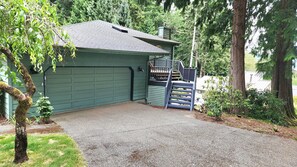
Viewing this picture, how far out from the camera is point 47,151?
405 cm

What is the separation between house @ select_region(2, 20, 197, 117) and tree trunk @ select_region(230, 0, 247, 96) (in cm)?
342

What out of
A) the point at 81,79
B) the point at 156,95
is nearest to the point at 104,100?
the point at 81,79

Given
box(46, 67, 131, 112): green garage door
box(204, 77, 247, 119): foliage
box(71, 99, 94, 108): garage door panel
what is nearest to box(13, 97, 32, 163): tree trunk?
box(46, 67, 131, 112): green garage door

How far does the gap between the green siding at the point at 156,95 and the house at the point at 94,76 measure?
0.04 meters

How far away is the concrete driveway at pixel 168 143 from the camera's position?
4082mm

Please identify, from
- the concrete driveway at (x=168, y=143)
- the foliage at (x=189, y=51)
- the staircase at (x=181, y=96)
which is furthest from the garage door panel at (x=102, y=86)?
the foliage at (x=189, y=51)

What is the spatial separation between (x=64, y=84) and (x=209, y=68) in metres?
22.8

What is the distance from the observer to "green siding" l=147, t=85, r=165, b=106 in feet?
35.3

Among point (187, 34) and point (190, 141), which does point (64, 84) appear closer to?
point (190, 141)

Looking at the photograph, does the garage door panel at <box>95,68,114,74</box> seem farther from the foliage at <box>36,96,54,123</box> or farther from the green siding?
the foliage at <box>36,96,54,123</box>

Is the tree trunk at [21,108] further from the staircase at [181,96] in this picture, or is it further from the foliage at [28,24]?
the staircase at [181,96]

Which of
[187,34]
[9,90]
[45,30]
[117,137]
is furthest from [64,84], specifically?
[187,34]

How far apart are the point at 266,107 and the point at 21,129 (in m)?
9.03

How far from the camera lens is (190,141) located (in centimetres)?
517
